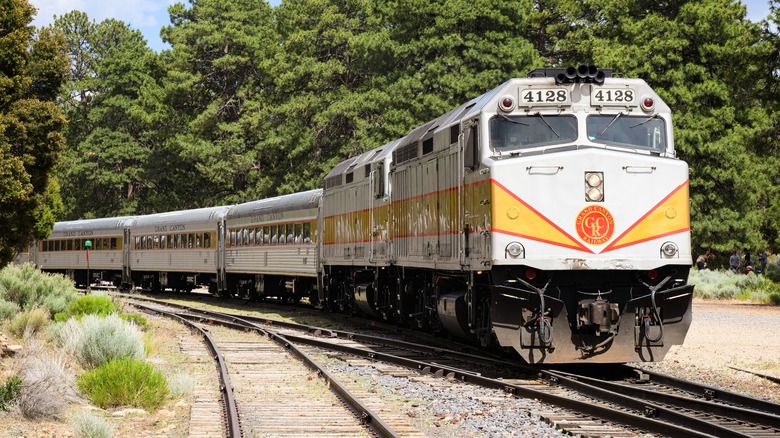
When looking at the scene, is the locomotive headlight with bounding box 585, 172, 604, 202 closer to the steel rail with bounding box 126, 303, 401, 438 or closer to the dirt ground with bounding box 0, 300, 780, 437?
the dirt ground with bounding box 0, 300, 780, 437

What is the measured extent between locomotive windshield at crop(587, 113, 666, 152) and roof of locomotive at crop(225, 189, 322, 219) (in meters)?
15.1

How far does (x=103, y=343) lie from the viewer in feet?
49.4

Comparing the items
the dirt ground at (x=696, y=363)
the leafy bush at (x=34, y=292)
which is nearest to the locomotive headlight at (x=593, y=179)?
the dirt ground at (x=696, y=363)

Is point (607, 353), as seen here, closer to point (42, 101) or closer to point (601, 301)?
point (601, 301)

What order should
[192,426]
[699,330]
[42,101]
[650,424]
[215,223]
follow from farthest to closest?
[215,223]
[42,101]
[699,330]
[192,426]
[650,424]

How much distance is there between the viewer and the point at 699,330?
2138 centimetres

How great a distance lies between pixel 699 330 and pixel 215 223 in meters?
21.4

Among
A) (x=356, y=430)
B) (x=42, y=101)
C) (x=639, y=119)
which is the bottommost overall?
(x=356, y=430)

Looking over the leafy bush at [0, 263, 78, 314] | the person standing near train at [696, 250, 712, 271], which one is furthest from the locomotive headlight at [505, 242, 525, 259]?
the person standing near train at [696, 250, 712, 271]

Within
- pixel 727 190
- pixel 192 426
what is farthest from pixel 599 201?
pixel 727 190

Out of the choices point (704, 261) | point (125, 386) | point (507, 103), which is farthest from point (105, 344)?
point (704, 261)

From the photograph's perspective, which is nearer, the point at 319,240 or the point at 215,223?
the point at 319,240

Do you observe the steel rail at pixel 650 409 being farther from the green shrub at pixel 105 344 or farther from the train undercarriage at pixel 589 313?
the green shrub at pixel 105 344

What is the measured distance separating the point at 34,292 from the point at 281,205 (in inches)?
340
